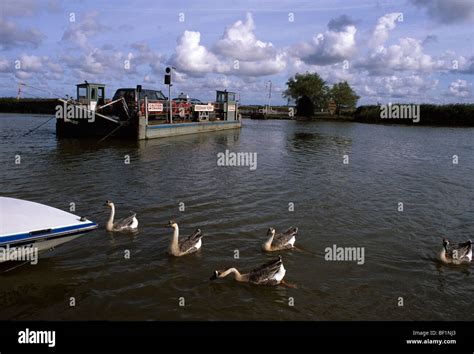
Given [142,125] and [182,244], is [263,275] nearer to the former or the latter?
[182,244]

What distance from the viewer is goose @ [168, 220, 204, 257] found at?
9.86m

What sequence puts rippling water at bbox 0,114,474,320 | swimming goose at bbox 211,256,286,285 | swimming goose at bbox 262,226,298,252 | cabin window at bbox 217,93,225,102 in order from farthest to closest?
1. cabin window at bbox 217,93,225,102
2. swimming goose at bbox 262,226,298,252
3. swimming goose at bbox 211,256,286,285
4. rippling water at bbox 0,114,474,320

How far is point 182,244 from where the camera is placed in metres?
9.99

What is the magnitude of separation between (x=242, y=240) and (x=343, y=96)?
115m

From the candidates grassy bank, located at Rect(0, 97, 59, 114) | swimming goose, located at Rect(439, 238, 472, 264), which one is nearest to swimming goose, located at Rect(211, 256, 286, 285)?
swimming goose, located at Rect(439, 238, 472, 264)

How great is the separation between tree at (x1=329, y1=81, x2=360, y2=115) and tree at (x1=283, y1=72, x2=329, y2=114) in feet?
10.6

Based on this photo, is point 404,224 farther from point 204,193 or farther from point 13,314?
point 13,314

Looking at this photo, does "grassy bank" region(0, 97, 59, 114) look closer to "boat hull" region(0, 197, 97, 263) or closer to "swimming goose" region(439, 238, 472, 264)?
"boat hull" region(0, 197, 97, 263)

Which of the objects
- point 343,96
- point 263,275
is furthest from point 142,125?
point 343,96

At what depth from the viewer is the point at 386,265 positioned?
9875 mm
